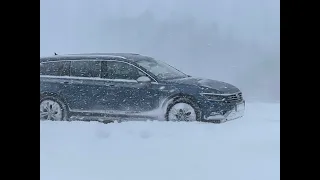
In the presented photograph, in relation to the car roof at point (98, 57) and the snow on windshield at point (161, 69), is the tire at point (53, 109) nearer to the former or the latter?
the car roof at point (98, 57)

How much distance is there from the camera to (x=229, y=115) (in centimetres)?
286

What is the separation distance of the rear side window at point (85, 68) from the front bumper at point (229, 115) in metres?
0.85

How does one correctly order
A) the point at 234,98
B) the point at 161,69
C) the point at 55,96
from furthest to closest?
the point at 55,96 < the point at 161,69 < the point at 234,98

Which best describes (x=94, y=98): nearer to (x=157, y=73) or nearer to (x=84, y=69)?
(x=84, y=69)

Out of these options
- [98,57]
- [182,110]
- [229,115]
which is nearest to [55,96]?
[98,57]

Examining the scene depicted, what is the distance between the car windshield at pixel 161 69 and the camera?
2.83 meters

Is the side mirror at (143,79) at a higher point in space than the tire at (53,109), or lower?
higher

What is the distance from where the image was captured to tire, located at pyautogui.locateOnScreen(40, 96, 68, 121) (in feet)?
9.64

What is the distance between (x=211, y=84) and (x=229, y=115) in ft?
0.81

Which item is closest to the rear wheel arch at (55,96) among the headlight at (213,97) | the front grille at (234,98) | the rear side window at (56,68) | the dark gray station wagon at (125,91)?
the dark gray station wagon at (125,91)

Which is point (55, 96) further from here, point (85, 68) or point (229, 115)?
point (229, 115)

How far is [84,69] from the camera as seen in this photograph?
3.10 m

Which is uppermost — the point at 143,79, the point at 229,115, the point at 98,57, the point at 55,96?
the point at 98,57
